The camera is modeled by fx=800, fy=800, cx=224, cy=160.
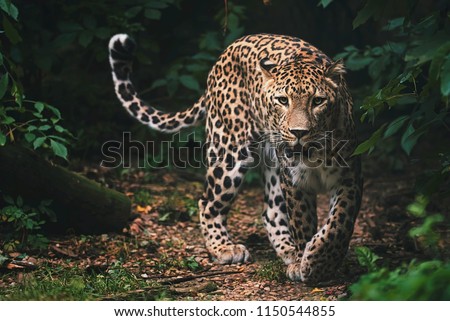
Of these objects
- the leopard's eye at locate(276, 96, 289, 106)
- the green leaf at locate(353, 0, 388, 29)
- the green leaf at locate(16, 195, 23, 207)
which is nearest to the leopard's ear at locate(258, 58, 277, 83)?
the leopard's eye at locate(276, 96, 289, 106)

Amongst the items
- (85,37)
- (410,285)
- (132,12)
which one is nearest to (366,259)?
(410,285)

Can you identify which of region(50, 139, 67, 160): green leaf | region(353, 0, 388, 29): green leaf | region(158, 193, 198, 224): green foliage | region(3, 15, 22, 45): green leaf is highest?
region(353, 0, 388, 29): green leaf

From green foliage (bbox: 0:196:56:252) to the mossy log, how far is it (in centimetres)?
11

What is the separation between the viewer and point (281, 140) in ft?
21.7

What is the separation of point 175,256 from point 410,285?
347cm

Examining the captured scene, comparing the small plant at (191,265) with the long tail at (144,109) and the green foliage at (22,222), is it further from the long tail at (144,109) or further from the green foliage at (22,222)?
the long tail at (144,109)

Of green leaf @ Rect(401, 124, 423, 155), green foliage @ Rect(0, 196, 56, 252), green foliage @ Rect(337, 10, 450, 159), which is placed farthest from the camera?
green foliage @ Rect(0, 196, 56, 252)

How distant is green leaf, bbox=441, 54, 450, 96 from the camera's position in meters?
4.26

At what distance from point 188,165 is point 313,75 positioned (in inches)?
163

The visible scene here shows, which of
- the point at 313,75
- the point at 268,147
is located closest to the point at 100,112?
the point at 268,147

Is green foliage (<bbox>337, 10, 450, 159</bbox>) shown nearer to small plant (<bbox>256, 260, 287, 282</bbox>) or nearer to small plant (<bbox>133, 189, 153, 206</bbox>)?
small plant (<bbox>256, 260, 287, 282</bbox>)

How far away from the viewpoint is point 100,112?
10.4m

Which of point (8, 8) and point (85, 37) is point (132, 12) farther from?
point (8, 8)
